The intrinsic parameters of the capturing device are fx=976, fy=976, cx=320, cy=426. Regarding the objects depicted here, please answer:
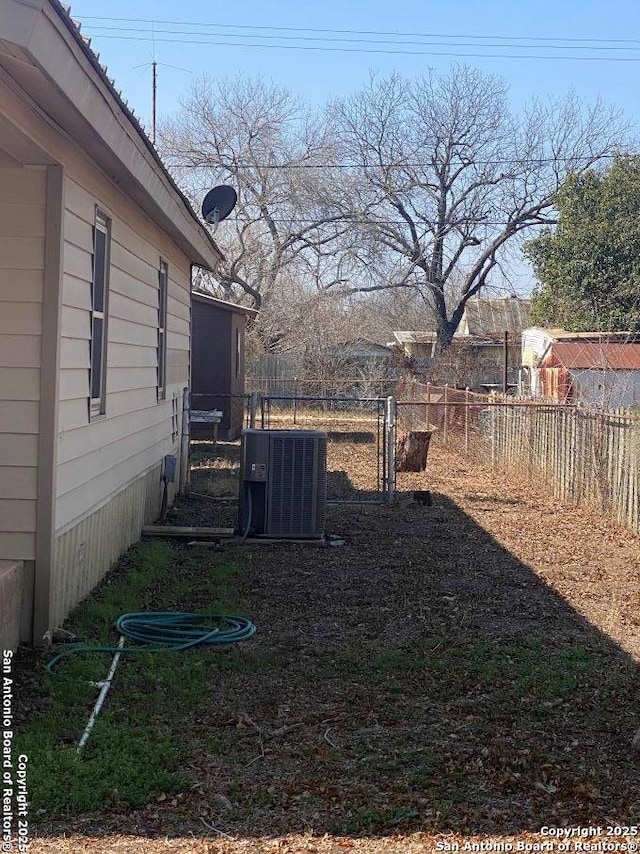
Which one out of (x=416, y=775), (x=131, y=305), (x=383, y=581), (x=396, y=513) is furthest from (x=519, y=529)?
(x=416, y=775)

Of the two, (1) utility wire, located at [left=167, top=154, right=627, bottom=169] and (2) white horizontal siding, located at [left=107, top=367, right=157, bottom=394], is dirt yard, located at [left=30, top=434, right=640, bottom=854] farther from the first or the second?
(1) utility wire, located at [left=167, top=154, right=627, bottom=169]

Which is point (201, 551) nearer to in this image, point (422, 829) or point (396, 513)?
point (396, 513)

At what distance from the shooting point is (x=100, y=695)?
473cm

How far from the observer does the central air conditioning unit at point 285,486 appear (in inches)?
365

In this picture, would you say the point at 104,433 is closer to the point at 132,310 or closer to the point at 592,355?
the point at 132,310

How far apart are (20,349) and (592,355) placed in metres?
17.2

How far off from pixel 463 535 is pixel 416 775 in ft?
20.4

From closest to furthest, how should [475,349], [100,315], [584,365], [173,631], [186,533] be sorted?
[173,631]
[100,315]
[186,533]
[584,365]
[475,349]

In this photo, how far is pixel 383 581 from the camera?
305 inches

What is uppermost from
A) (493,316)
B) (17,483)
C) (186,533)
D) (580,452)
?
(493,316)

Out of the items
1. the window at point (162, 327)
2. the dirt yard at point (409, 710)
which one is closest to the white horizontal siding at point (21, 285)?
the dirt yard at point (409, 710)

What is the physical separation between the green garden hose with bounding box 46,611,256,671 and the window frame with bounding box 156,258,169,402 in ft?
14.0

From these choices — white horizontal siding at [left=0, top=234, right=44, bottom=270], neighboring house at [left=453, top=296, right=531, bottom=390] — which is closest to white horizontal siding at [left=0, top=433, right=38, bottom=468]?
white horizontal siding at [left=0, top=234, right=44, bottom=270]

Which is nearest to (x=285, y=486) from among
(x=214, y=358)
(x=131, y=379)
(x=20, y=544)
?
(x=131, y=379)
